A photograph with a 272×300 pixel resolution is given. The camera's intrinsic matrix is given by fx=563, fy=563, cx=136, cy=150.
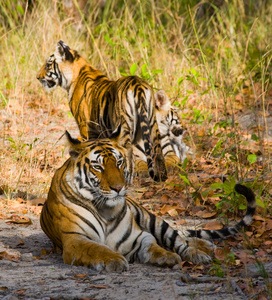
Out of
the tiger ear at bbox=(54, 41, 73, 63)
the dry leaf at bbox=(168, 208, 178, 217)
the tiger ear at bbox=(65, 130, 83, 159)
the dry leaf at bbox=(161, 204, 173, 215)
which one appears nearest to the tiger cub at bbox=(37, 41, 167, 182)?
the tiger ear at bbox=(54, 41, 73, 63)

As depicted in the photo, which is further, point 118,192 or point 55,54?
point 55,54

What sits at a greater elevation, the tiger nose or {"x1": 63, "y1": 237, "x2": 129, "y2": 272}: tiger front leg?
the tiger nose

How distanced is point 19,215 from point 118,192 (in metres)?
1.53

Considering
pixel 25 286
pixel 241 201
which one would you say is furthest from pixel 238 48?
pixel 25 286

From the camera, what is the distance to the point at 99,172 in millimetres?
3820

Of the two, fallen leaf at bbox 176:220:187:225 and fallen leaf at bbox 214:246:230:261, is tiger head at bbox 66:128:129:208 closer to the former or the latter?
fallen leaf at bbox 214:246:230:261

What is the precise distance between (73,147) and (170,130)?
3436 mm

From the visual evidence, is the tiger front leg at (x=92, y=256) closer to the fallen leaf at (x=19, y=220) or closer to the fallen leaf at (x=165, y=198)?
the fallen leaf at (x=19, y=220)

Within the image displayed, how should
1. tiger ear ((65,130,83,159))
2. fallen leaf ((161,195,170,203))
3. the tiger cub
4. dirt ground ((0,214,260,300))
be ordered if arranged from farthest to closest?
the tiger cub → fallen leaf ((161,195,170,203)) → tiger ear ((65,130,83,159)) → dirt ground ((0,214,260,300))

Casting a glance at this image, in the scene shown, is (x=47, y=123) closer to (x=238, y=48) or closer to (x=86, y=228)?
(x=238, y=48)

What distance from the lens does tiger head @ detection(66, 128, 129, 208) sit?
147 inches

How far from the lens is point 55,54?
739 centimetres

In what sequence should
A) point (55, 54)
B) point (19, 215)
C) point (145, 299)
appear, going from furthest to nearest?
point (55, 54)
point (19, 215)
point (145, 299)

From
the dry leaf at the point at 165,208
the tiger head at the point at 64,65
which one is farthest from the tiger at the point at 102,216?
the tiger head at the point at 64,65
